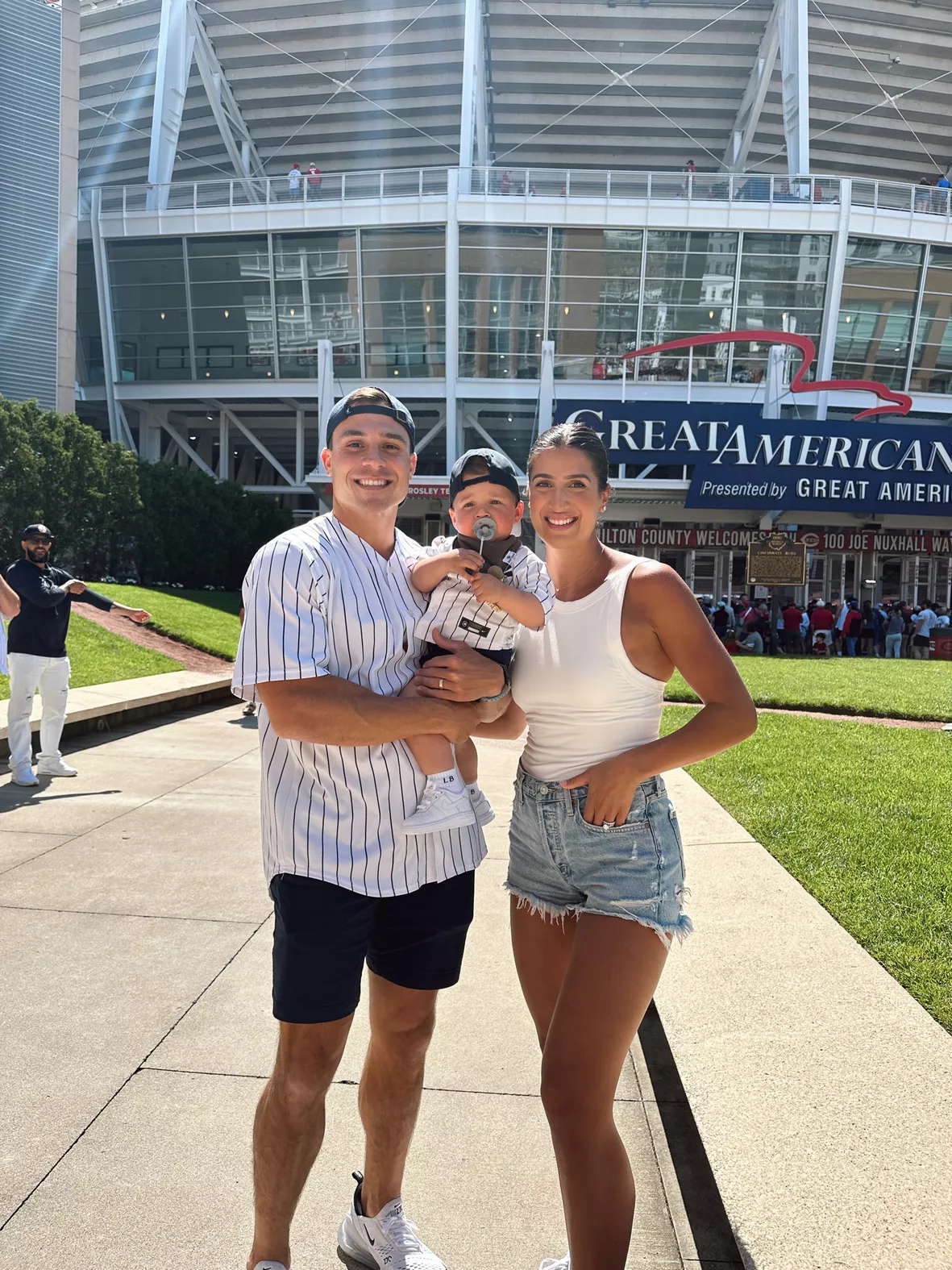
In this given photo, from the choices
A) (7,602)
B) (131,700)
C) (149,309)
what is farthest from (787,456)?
(149,309)

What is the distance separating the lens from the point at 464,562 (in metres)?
2.38

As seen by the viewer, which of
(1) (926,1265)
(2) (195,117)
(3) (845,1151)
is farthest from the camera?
(2) (195,117)

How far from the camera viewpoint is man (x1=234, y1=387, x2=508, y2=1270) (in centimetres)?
221

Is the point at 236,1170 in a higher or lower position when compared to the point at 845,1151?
lower

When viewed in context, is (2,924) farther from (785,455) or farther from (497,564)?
(785,455)

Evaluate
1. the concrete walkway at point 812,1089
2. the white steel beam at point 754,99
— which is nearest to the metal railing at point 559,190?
the white steel beam at point 754,99

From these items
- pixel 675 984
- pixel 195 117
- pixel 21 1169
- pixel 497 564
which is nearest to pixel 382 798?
pixel 497 564

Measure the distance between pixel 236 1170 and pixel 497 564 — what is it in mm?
2011

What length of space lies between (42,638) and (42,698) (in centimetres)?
55

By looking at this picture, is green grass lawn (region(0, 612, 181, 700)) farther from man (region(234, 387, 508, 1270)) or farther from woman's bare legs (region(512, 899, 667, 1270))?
woman's bare legs (region(512, 899, 667, 1270))

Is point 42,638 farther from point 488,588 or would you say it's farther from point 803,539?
point 803,539

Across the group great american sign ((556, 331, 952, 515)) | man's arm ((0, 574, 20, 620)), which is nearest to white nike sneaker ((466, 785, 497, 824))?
man's arm ((0, 574, 20, 620))

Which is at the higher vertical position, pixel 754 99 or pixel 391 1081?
pixel 754 99

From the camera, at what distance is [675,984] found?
3984mm
